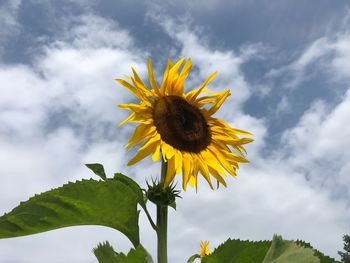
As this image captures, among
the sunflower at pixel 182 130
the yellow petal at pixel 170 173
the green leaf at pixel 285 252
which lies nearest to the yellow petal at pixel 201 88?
the sunflower at pixel 182 130

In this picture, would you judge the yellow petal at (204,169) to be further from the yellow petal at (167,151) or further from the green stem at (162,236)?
the green stem at (162,236)

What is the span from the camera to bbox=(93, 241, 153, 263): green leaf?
191 cm

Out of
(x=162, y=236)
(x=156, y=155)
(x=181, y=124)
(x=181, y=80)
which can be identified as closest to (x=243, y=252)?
(x=162, y=236)

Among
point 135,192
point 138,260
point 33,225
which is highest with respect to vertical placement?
point 135,192

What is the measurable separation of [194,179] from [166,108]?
0.53m

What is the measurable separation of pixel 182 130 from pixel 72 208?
1.26 meters

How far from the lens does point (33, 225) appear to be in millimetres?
2137

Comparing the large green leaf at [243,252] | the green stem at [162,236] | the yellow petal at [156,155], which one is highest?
the yellow petal at [156,155]

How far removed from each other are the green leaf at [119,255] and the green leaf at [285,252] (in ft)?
1.59

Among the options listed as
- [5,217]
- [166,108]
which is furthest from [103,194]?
[166,108]

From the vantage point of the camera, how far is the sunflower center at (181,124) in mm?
3080

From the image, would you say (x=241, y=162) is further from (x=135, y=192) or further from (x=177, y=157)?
(x=135, y=192)

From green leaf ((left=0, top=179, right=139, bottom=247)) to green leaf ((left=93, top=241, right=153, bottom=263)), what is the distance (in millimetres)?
124

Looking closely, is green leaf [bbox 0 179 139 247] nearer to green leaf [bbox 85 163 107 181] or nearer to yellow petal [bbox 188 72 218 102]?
green leaf [bbox 85 163 107 181]
